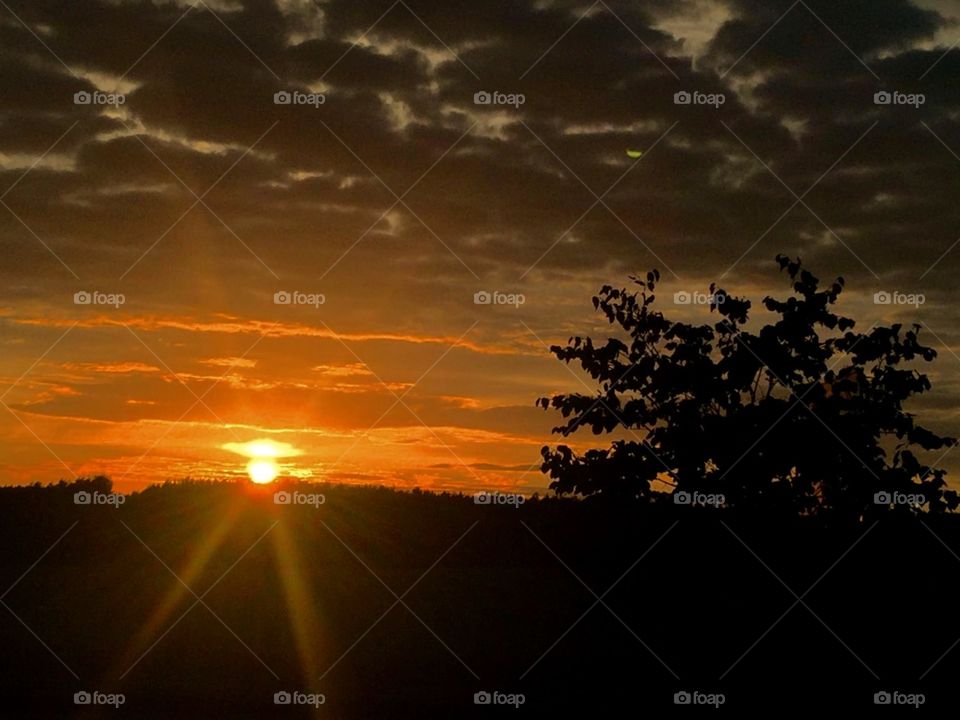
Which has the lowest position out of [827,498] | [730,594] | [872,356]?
[730,594]

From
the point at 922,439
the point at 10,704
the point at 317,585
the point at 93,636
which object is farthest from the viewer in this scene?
the point at 317,585

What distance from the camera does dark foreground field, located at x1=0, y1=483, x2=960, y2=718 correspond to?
50.0 ft

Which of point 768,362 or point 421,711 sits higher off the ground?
point 768,362

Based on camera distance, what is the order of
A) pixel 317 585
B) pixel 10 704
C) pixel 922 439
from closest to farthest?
pixel 10 704 < pixel 922 439 < pixel 317 585

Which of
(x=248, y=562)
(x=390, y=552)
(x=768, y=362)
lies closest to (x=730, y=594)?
(x=768, y=362)

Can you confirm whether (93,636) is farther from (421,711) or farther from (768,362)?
(768,362)

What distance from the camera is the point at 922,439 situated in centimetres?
1681

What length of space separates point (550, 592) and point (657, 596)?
2.94m

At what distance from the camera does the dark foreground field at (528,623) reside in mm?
15227

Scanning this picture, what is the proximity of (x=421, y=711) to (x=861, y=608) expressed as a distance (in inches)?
299

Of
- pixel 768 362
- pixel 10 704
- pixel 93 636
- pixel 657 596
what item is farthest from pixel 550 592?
pixel 10 704

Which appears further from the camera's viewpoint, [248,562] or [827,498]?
[248,562]

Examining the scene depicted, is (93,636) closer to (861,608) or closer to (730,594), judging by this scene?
(730,594)

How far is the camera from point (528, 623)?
63.1 ft
